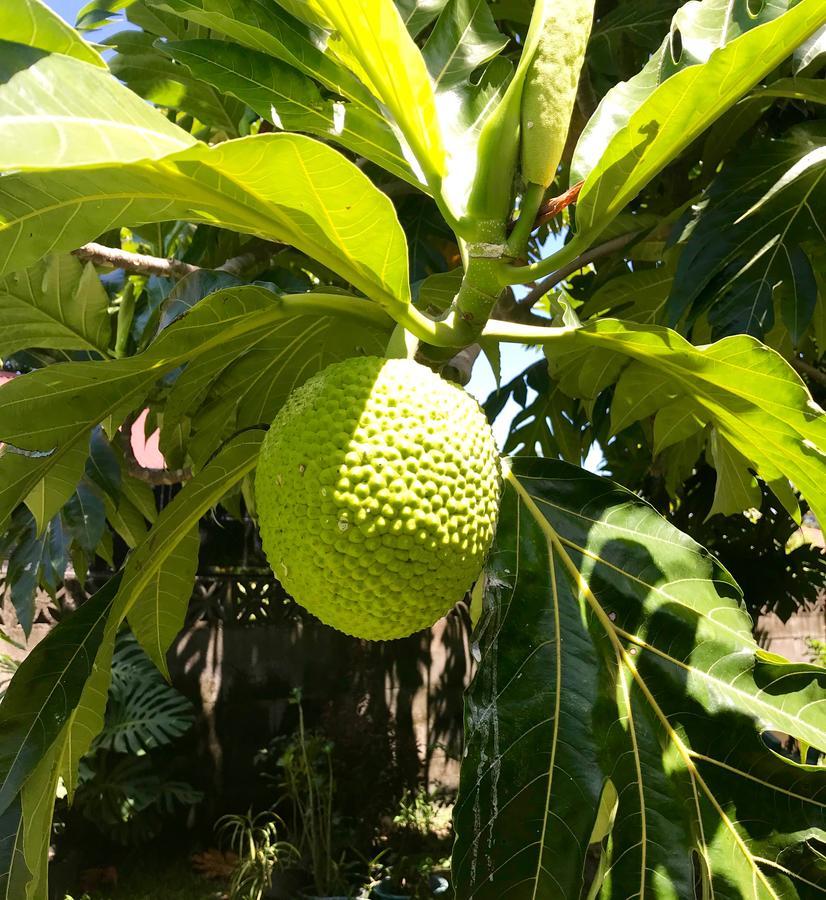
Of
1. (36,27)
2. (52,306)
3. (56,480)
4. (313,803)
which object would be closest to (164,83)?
(52,306)

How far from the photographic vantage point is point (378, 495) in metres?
0.71

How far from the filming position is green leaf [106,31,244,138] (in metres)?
1.49

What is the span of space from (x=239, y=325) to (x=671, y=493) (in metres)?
1.52

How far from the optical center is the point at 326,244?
72 cm

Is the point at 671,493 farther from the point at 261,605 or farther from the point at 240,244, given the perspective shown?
the point at 261,605

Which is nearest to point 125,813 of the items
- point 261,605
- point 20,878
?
point 261,605

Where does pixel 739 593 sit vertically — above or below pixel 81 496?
above

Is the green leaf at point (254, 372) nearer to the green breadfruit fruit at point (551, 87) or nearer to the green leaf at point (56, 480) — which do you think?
the green leaf at point (56, 480)

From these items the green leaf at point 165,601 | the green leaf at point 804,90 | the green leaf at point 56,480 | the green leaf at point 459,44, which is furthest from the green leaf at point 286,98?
the green leaf at point 804,90

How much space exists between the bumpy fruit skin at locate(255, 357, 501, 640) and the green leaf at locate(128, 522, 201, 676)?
1.33 feet

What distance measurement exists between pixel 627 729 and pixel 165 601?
A: 0.66 m

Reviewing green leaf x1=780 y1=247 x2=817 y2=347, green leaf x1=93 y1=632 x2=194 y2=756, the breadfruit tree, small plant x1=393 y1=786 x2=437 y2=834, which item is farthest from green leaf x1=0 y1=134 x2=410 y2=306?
small plant x1=393 y1=786 x2=437 y2=834

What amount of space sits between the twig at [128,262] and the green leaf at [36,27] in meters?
0.54

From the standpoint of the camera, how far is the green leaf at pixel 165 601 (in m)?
1.15
